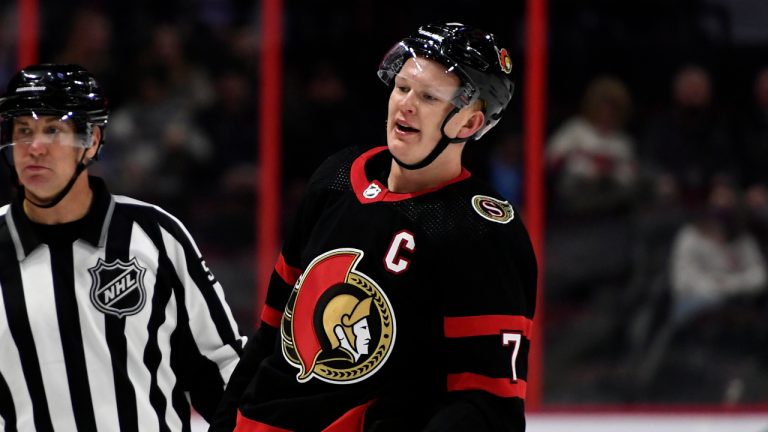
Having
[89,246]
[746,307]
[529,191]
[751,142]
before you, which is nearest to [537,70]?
[529,191]

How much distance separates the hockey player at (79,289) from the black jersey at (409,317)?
391mm

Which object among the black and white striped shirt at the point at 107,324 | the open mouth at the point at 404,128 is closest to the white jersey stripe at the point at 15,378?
the black and white striped shirt at the point at 107,324

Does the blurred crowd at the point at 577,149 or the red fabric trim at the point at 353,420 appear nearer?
the red fabric trim at the point at 353,420

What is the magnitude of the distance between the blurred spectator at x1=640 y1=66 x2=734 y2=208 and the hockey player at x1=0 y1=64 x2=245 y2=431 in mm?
3326

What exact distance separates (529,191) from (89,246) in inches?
130

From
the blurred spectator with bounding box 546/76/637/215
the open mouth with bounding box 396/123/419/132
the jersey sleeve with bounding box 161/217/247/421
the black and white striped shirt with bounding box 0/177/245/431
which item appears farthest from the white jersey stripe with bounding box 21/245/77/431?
the blurred spectator with bounding box 546/76/637/215

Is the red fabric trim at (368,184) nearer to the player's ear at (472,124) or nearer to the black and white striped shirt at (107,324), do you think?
the player's ear at (472,124)

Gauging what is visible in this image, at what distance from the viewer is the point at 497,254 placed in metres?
2.02

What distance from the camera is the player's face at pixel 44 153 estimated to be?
2414 millimetres

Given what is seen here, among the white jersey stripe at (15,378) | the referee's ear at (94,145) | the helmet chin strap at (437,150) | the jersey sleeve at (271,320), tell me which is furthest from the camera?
the referee's ear at (94,145)

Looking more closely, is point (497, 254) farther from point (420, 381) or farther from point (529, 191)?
point (529, 191)

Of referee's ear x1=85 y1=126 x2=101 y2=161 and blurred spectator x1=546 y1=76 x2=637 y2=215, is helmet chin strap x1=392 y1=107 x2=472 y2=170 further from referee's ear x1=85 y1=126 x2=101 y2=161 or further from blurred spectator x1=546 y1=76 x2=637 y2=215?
blurred spectator x1=546 y1=76 x2=637 y2=215

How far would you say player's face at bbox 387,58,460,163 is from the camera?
210 cm

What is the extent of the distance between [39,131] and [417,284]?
807 millimetres
